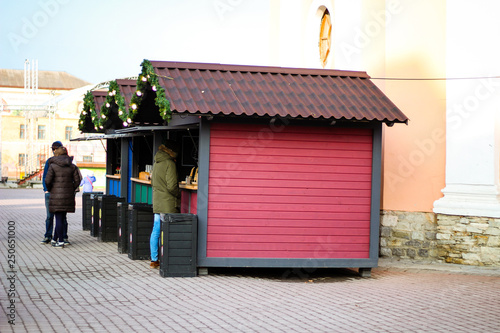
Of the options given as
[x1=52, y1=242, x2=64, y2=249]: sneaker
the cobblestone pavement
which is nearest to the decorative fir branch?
the cobblestone pavement

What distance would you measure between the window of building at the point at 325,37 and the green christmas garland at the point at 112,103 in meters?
5.19

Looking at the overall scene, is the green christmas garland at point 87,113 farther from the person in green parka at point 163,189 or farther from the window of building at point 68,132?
the window of building at point 68,132

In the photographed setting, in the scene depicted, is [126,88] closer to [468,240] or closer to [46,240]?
[46,240]

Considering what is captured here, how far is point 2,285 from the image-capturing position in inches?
353

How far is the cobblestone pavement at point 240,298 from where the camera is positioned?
7191mm

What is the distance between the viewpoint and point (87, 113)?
56.9 ft

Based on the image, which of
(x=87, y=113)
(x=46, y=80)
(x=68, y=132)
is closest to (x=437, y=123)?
(x=87, y=113)

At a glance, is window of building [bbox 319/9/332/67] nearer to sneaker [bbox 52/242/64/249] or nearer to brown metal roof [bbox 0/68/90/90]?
sneaker [bbox 52/242/64/249]

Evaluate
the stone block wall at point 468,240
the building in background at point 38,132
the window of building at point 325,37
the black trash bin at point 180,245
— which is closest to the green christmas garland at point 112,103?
the black trash bin at point 180,245

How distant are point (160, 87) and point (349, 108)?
278cm

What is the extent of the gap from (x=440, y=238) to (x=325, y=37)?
6.34 meters

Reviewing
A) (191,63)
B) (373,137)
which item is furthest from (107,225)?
(373,137)

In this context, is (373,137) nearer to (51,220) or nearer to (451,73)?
(451,73)

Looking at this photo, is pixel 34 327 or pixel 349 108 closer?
pixel 34 327
